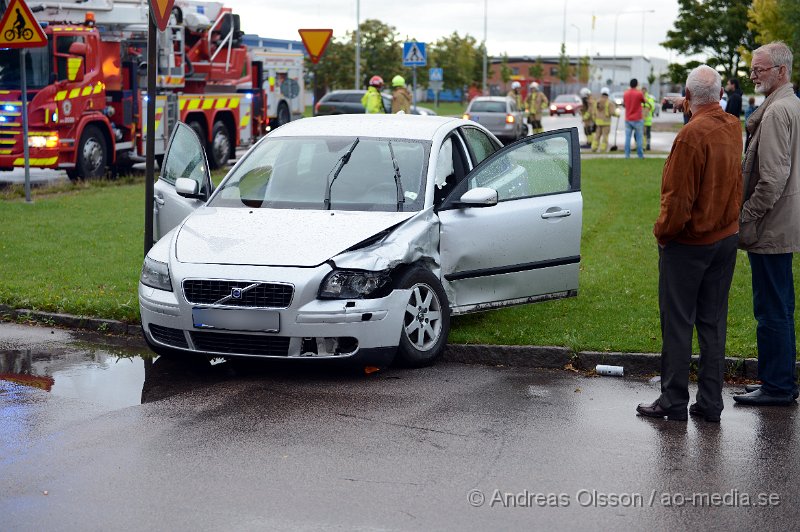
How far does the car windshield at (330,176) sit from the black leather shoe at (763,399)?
2.50m

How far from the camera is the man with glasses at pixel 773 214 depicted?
654cm

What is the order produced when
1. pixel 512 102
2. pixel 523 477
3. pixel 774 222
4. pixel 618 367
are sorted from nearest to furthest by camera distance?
pixel 523 477 → pixel 774 222 → pixel 618 367 → pixel 512 102

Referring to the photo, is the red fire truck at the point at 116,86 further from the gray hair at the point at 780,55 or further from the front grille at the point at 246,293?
the gray hair at the point at 780,55

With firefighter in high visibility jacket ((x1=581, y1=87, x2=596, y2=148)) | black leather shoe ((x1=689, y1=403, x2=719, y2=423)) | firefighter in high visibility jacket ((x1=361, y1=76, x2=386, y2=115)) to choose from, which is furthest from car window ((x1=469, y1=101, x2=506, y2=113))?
black leather shoe ((x1=689, y1=403, x2=719, y2=423))

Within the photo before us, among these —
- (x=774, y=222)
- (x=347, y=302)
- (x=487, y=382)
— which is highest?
(x=774, y=222)

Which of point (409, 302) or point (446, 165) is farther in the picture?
point (446, 165)

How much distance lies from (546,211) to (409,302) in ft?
5.26

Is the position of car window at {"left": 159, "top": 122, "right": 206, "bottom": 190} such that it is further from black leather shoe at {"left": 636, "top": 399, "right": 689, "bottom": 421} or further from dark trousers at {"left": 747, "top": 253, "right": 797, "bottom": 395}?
dark trousers at {"left": 747, "top": 253, "right": 797, "bottom": 395}

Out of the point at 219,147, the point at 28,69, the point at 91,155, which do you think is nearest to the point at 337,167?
the point at 28,69

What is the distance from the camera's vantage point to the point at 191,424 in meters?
6.26

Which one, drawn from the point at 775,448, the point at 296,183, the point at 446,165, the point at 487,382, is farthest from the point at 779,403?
the point at 296,183

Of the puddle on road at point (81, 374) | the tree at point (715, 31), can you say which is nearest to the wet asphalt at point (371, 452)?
the puddle on road at point (81, 374)

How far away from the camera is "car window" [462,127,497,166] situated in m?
9.29

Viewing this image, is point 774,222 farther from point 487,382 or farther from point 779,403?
point 487,382
